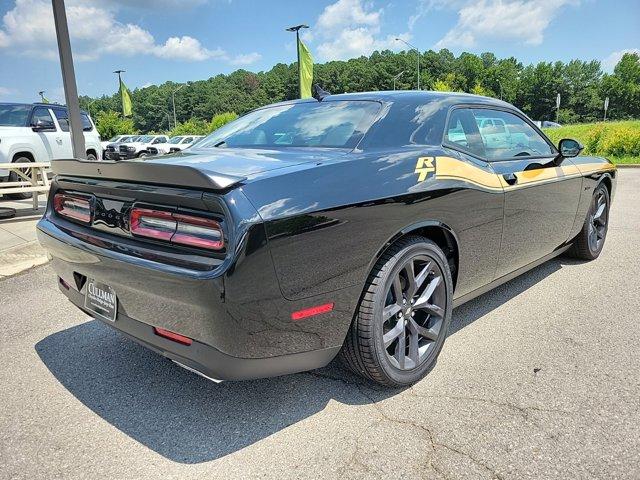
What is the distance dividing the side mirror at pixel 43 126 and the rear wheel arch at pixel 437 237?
1012cm

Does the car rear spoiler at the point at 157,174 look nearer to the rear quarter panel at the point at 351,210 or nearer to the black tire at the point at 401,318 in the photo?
the rear quarter panel at the point at 351,210

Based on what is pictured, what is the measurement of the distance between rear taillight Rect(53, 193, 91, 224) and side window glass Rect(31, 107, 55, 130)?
8.96m

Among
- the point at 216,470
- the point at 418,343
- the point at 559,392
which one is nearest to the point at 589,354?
Result: the point at 559,392

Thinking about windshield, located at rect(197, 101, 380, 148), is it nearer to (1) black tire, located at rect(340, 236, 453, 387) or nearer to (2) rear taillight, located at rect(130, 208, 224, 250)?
(1) black tire, located at rect(340, 236, 453, 387)

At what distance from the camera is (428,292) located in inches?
102

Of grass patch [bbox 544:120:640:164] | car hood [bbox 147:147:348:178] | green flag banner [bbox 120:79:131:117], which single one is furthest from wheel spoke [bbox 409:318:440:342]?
green flag banner [bbox 120:79:131:117]

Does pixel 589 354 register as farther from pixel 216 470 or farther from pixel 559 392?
pixel 216 470

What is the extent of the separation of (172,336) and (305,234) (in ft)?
2.27

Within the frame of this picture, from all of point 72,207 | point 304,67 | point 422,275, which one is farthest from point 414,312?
point 304,67

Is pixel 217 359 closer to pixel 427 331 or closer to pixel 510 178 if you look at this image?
pixel 427 331

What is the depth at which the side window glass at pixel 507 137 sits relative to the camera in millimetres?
3182

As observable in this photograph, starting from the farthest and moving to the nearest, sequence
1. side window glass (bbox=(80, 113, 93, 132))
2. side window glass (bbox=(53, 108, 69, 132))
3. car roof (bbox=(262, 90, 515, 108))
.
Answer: side window glass (bbox=(80, 113, 93, 132)), side window glass (bbox=(53, 108, 69, 132)), car roof (bbox=(262, 90, 515, 108))

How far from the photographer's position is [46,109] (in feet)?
35.2

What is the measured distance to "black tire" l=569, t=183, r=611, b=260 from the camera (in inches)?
177
